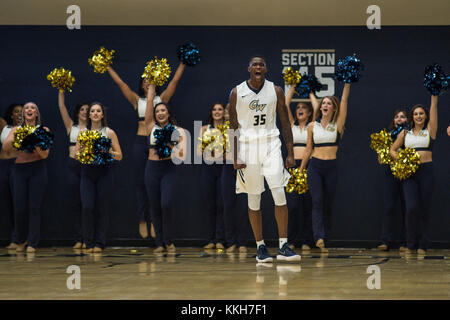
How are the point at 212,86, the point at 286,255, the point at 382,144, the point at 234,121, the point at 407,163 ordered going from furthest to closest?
the point at 212,86, the point at 382,144, the point at 407,163, the point at 286,255, the point at 234,121

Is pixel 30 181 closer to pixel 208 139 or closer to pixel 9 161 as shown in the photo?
pixel 9 161

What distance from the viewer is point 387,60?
994cm

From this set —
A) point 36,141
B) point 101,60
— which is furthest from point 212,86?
point 36,141

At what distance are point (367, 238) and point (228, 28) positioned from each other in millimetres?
3507

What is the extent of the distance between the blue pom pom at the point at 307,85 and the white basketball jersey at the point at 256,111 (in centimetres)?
255

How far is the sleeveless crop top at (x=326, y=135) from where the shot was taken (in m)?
8.95

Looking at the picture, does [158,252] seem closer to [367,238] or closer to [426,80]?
[367,238]

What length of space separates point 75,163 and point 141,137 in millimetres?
953

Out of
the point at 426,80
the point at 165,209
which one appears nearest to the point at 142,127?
the point at 165,209

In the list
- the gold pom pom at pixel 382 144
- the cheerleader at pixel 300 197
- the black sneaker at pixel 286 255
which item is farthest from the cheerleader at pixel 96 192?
the gold pom pom at pixel 382 144

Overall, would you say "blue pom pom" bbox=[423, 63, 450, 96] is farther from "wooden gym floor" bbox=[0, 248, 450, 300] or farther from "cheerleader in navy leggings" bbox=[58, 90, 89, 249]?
"cheerleader in navy leggings" bbox=[58, 90, 89, 249]

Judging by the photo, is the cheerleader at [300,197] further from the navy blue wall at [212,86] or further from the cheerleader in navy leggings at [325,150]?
the navy blue wall at [212,86]

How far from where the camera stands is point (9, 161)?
9562 mm

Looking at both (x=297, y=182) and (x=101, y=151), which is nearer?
(x=297, y=182)
